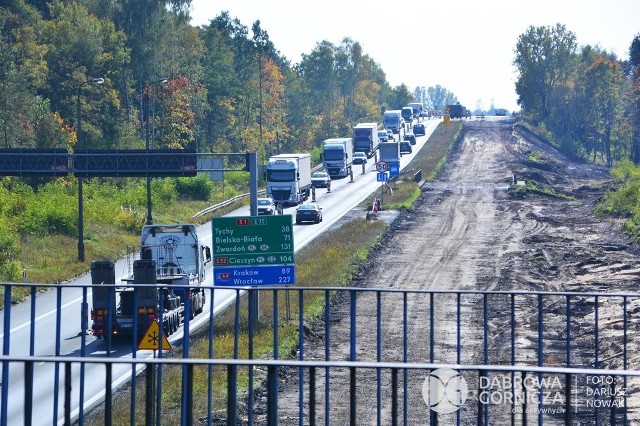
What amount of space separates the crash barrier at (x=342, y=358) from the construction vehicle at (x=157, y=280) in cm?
80

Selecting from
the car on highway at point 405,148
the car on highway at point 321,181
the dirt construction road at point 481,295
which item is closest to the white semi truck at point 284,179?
the dirt construction road at point 481,295

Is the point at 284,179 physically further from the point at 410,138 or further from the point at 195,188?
the point at 410,138

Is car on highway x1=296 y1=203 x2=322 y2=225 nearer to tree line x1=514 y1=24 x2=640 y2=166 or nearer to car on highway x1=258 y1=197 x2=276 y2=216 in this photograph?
car on highway x1=258 y1=197 x2=276 y2=216

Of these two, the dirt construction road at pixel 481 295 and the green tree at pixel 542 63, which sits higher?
the green tree at pixel 542 63

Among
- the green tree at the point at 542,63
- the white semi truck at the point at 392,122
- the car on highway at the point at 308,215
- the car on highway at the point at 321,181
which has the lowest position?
the car on highway at the point at 308,215

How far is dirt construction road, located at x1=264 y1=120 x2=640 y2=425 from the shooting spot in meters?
23.8

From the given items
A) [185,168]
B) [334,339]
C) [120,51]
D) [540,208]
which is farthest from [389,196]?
[334,339]

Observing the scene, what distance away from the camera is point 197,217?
72.1 m

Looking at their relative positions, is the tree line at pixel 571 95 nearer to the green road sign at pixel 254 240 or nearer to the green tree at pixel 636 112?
the green tree at pixel 636 112

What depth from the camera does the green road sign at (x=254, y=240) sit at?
30047 millimetres

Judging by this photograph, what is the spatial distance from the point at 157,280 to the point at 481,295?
476 inches

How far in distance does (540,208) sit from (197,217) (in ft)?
79.2

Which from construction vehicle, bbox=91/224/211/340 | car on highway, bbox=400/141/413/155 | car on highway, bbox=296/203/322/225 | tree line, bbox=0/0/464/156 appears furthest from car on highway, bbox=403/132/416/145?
construction vehicle, bbox=91/224/211/340

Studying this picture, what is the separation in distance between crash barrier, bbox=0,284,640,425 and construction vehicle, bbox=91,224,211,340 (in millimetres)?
796
